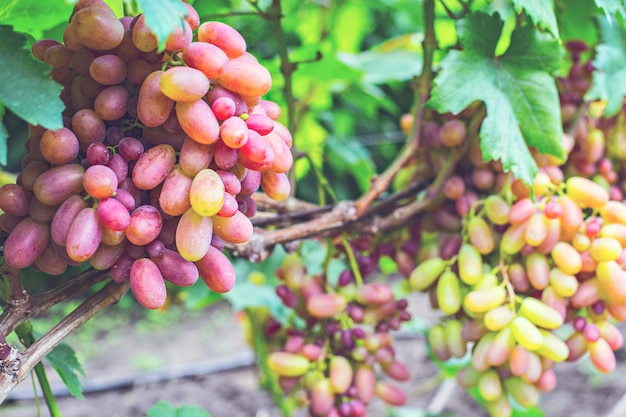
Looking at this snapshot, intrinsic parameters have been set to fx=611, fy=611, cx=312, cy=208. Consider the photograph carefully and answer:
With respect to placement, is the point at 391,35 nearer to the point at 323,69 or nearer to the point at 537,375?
the point at 323,69

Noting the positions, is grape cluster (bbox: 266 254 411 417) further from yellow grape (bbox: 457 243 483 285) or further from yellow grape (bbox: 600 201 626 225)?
yellow grape (bbox: 600 201 626 225)

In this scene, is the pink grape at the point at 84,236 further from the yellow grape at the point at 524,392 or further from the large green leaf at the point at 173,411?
the yellow grape at the point at 524,392

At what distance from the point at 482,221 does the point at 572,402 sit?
3.74ft

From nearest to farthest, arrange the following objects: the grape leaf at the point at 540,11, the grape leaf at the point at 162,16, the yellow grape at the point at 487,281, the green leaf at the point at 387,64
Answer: the grape leaf at the point at 162,16, the grape leaf at the point at 540,11, the yellow grape at the point at 487,281, the green leaf at the point at 387,64

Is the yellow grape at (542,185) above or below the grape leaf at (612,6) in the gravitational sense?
below

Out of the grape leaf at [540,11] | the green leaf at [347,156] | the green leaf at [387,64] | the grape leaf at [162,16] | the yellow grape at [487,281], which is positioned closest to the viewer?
the grape leaf at [162,16]

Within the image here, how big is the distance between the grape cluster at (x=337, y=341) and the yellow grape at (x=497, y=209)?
0.51 ft

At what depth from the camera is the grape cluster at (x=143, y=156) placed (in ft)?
1.30

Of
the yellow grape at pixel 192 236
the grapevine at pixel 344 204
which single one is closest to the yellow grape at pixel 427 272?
the grapevine at pixel 344 204

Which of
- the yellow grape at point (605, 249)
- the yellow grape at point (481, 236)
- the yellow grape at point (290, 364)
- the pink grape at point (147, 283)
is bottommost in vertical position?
the yellow grape at point (290, 364)

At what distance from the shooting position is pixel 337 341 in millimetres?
751

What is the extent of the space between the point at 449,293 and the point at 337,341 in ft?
0.50

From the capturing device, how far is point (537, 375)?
26.1 inches

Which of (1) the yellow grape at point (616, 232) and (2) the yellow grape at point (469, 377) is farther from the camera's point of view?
(2) the yellow grape at point (469, 377)
